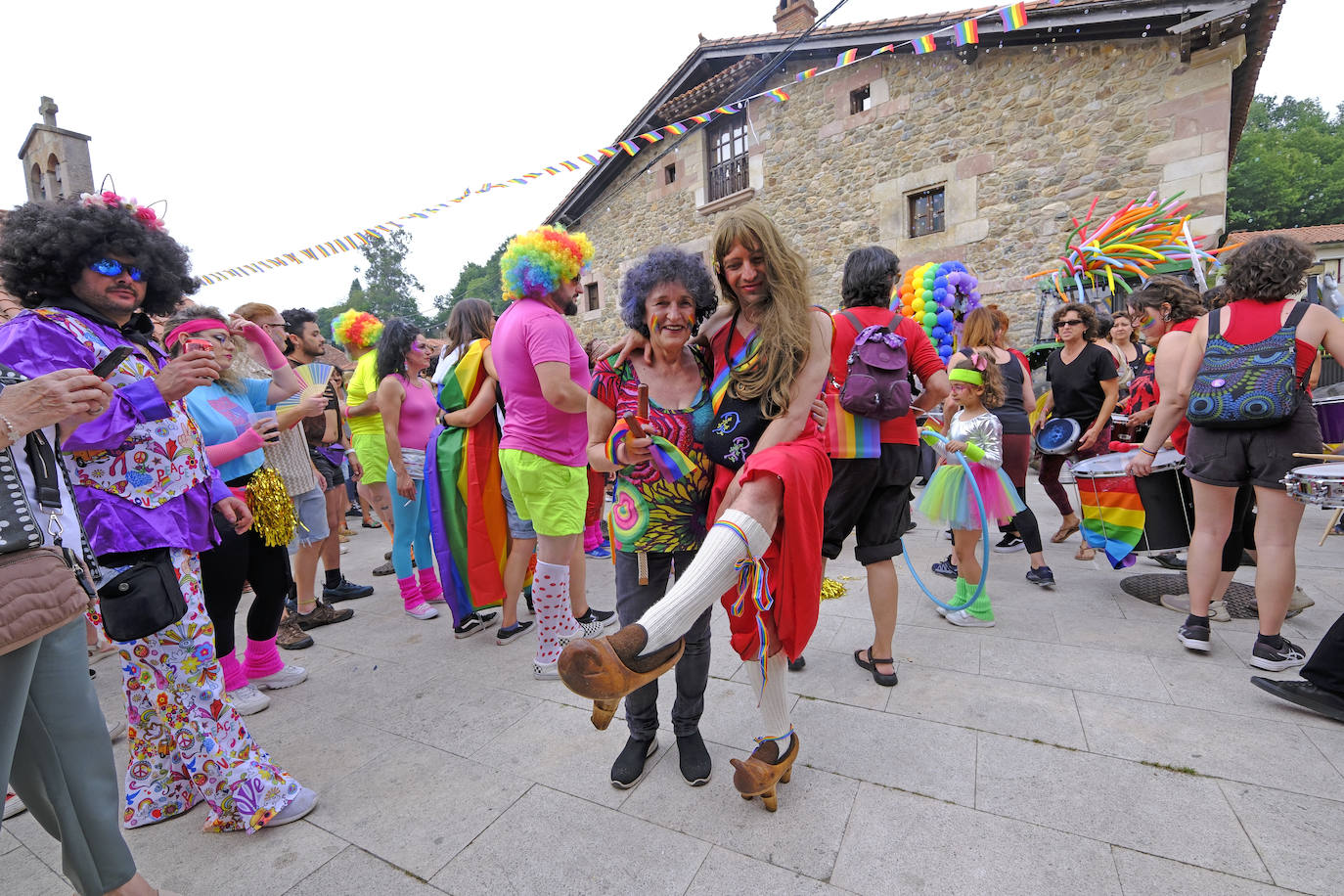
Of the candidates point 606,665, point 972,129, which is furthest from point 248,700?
point 972,129

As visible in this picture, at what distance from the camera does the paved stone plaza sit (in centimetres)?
167

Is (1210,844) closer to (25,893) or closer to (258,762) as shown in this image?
(258,762)

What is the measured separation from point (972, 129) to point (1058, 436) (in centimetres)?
760

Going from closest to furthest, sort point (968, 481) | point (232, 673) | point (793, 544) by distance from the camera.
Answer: point (793, 544) < point (232, 673) < point (968, 481)

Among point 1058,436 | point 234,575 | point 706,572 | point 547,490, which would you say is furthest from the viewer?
point 1058,436

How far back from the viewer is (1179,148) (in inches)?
323

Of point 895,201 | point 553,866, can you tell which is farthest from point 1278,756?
point 895,201

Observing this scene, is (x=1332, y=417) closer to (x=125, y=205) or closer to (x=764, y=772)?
(x=764, y=772)

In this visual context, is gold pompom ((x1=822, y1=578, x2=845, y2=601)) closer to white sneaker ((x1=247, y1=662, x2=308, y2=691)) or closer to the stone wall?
white sneaker ((x1=247, y1=662, x2=308, y2=691))

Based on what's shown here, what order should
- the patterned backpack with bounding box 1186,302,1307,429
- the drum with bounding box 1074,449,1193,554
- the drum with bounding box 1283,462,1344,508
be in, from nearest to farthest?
1. the drum with bounding box 1283,462,1344,508
2. the patterned backpack with bounding box 1186,302,1307,429
3. the drum with bounding box 1074,449,1193,554

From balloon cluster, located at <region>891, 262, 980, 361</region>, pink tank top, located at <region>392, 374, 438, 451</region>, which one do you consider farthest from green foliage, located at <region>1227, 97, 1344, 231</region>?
pink tank top, located at <region>392, 374, 438, 451</region>

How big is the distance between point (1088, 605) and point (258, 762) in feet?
13.4

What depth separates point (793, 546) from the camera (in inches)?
68.7

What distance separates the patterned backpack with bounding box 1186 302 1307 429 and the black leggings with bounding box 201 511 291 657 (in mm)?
4230
